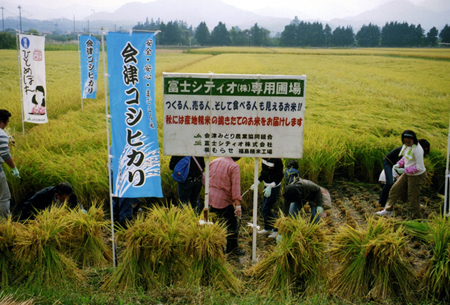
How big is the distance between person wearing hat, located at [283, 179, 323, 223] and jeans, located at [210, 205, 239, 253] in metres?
0.65

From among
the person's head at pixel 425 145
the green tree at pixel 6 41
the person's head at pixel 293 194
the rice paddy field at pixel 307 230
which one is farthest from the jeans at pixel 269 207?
the green tree at pixel 6 41

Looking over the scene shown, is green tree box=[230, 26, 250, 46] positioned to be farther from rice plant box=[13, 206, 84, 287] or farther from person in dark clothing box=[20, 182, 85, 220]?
rice plant box=[13, 206, 84, 287]

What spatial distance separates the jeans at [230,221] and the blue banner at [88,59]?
8602 mm

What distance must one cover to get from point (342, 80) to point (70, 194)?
458 inches

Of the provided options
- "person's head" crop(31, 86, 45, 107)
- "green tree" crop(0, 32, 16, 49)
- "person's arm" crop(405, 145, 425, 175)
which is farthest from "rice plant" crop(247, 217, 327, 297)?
"green tree" crop(0, 32, 16, 49)

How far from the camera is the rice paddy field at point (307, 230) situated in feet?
10.6

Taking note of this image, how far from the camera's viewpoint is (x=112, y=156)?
3.85 metres

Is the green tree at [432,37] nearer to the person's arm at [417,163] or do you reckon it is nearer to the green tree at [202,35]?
the person's arm at [417,163]

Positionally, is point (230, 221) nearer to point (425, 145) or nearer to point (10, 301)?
point (10, 301)

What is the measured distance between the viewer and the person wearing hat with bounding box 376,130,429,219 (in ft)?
15.4

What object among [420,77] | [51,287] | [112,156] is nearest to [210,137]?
[112,156]

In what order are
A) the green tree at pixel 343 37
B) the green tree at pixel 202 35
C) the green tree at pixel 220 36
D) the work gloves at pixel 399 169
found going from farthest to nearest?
the green tree at pixel 202 35 < the green tree at pixel 220 36 < the green tree at pixel 343 37 < the work gloves at pixel 399 169

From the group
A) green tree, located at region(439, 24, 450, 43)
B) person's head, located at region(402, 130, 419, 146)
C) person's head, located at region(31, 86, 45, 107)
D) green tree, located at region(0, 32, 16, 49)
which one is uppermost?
green tree, located at region(0, 32, 16, 49)

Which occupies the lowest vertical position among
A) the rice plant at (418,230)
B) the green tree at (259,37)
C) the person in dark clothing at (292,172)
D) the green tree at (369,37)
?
the rice plant at (418,230)
